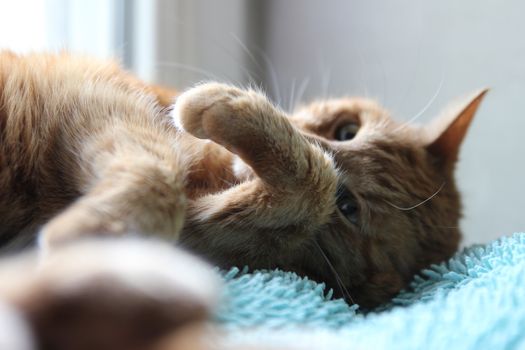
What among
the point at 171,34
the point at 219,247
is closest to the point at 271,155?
the point at 219,247

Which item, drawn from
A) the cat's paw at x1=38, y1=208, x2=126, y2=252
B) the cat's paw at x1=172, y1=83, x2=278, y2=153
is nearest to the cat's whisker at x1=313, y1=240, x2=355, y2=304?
the cat's paw at x1=172, y1=83, x2=278, y2=153

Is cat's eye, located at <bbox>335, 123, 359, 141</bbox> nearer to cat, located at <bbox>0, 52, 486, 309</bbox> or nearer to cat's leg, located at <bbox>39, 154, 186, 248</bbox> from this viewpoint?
cat, located at <bbox>0, 52, 486, 309</bbox>

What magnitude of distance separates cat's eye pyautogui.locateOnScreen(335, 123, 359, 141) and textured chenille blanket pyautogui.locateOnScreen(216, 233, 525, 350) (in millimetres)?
358

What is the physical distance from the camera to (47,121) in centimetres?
93

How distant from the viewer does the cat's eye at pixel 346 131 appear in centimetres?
128

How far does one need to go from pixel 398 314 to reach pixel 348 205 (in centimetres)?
32

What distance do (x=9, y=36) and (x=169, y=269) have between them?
1200 millimetres

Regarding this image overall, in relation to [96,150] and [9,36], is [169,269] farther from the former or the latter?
[9,36]

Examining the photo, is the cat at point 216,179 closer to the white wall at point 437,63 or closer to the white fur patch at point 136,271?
the white fur patch at point 136,271

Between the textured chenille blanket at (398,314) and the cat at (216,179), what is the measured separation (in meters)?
0.09

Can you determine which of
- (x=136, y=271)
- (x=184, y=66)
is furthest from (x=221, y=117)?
(x=184, y=66)

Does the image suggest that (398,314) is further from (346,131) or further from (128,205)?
(346,131)

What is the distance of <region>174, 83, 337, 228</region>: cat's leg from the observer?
2.92ft

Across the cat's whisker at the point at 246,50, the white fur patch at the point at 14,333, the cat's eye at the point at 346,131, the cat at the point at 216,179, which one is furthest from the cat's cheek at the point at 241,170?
the cat's whisker at the point at 246,50
